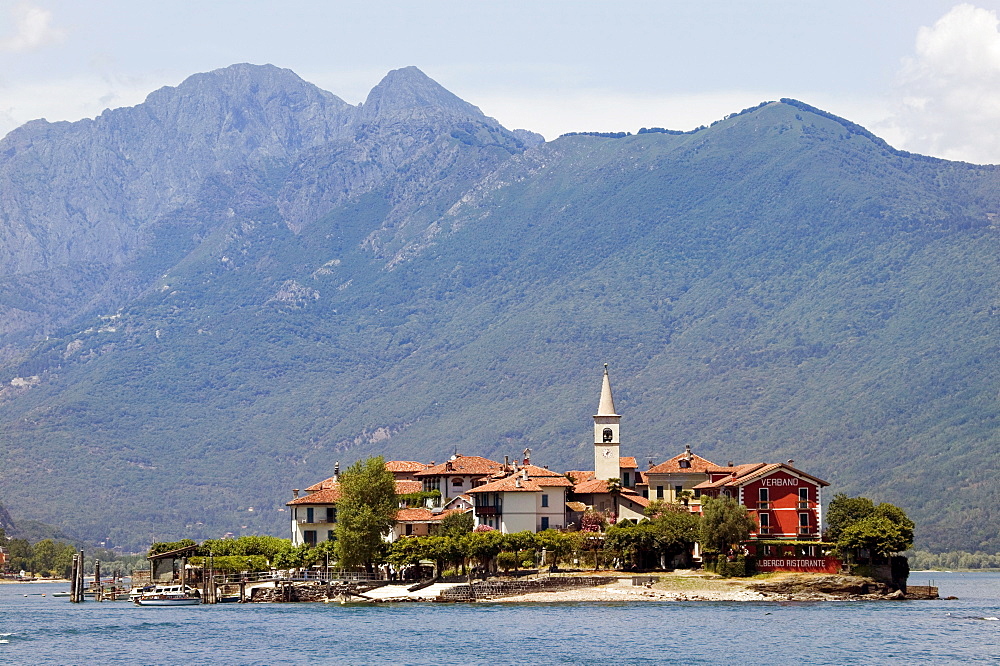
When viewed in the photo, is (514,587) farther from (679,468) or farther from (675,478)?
(679,468)

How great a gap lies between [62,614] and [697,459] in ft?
186

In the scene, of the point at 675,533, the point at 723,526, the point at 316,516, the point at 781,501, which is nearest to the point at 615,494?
the point at 781,501

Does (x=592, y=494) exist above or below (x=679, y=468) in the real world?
below

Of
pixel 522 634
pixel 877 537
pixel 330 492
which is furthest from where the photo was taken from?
pixel 330 492

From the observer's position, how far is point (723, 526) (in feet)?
419

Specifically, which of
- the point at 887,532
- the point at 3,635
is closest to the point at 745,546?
the point at 887,532

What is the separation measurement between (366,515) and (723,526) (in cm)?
2759

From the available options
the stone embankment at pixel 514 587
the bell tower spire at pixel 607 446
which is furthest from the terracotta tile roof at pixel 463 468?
the stone embankment at pixel 514 587

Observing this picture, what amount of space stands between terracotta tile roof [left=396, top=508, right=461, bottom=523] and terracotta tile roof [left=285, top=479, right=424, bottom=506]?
15.9 feet

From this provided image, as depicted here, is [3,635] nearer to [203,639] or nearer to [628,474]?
[203,639]

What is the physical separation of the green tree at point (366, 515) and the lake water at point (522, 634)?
21.4ft

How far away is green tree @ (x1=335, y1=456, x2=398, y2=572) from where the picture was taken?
13662 cm

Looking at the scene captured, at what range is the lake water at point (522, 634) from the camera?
92.2 metres

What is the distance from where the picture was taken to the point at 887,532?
126625 millimetres
